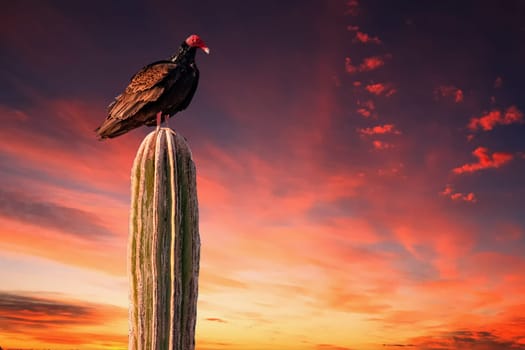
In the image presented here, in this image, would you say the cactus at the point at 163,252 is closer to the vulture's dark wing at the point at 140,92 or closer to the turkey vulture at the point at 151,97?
the turkey vulture at the point at 151,97

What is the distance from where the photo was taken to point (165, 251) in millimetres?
7211

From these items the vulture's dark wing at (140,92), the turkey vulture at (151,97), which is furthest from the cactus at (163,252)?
the vulture's dark wing at (140,92)

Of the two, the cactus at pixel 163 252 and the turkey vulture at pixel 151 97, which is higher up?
the turkey vulture at pixel 151 97

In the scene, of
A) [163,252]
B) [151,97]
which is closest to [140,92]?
[151,97]

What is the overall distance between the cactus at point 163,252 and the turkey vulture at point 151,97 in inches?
102

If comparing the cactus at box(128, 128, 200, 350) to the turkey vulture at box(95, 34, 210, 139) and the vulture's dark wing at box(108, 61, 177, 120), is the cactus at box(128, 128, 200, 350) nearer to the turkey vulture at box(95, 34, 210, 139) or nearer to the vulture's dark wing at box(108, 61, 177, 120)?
the turkey vulture at box(95, 34, 210, 139)

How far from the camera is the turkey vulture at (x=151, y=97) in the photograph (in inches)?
400

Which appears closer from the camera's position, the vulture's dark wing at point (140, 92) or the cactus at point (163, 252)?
the cactus at point (163, 252)

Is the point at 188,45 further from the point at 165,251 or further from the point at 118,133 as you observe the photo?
the point at 165,251

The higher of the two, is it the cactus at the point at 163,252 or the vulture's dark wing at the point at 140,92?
the vulture's dark wing at the point at 140,92

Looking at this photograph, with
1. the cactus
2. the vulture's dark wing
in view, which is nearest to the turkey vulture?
the vulture's dark wing

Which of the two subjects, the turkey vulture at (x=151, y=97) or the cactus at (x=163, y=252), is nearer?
the cactus at (x=163, y=252)

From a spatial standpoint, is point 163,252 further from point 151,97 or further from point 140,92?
point 140,92

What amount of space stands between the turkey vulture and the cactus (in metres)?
2.58
